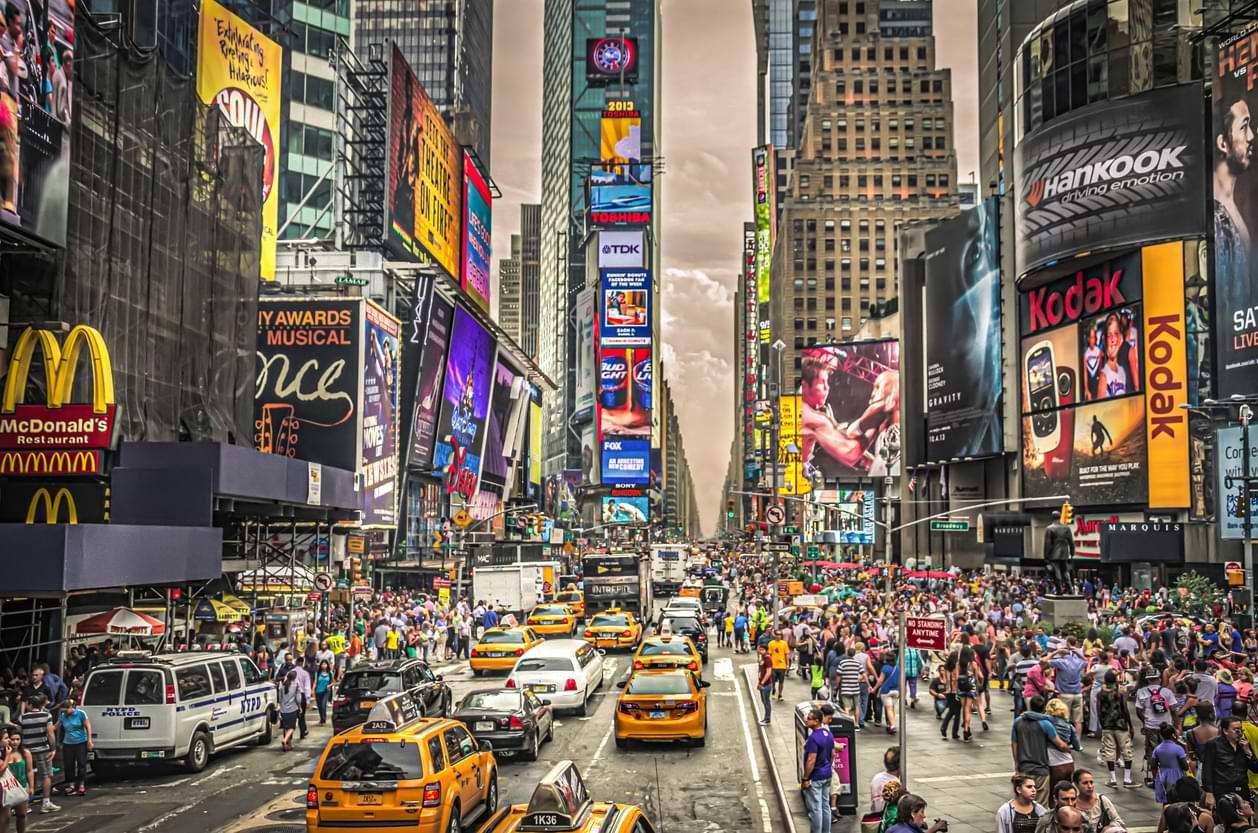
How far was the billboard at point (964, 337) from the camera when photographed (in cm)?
7800

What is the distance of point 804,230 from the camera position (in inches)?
6270

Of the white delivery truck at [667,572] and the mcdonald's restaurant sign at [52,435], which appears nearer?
Answer: the mcdonald's restaurant sign at [52,435]

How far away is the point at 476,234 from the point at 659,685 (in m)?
83.8

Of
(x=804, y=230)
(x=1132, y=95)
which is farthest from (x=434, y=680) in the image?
(x=804, y=230)

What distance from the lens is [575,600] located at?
5447 cm

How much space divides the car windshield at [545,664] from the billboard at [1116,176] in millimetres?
45034

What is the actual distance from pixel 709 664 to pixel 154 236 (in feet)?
71.9

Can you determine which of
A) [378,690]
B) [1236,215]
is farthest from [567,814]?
[1236,215]

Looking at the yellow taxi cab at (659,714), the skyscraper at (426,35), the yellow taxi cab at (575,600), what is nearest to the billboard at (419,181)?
the yellow taxi cab at (575,600)

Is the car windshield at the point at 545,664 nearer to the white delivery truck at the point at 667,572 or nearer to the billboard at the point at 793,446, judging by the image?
the white delivery truck at the point at 667,572

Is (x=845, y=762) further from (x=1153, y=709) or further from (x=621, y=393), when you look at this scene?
(x=621, y=393)

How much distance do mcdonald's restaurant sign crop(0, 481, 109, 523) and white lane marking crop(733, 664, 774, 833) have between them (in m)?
15.9

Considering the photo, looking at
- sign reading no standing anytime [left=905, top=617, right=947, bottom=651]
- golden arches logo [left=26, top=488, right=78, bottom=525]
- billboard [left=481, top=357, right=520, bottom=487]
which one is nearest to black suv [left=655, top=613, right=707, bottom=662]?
golden arches logo [left=26, top=488, right=78, bottom=525]

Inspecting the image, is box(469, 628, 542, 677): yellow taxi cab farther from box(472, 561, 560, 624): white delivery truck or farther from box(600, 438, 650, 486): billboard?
box(600, 438, 650, 486): billboard
